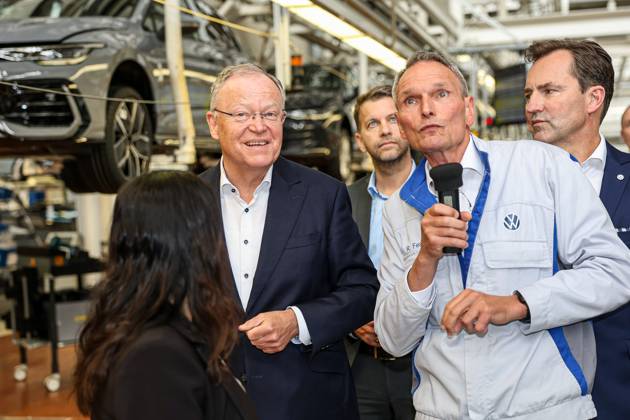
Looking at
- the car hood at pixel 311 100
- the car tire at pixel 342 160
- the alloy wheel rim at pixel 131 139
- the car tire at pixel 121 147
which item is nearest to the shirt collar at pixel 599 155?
the car tire at pixel 121 147

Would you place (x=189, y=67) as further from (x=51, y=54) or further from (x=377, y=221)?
(x=377, y=221)

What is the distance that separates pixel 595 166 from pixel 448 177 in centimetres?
83

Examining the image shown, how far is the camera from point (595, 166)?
246 cm

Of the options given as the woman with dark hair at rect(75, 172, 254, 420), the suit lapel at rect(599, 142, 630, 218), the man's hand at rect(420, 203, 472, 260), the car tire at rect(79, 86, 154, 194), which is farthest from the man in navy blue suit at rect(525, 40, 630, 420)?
the car tire at rect(79, 86, 154, 194)

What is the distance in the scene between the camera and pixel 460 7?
10.1 m

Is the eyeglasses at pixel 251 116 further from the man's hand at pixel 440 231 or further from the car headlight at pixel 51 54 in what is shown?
the car headlight at pixel 51 54

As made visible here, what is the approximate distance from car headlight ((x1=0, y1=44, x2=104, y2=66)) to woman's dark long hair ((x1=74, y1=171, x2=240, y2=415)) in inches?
149

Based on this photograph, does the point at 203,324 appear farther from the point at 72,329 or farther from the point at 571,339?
the point at 72,329

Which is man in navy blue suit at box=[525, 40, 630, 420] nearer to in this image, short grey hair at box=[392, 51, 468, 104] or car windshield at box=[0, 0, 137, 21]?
short grey hair at box=[392, 51, 468, 104]

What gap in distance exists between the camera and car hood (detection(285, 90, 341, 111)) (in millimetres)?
8320

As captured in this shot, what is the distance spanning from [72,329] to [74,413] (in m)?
1.24

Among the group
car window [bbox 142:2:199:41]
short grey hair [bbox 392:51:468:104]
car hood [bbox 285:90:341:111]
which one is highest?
car window [bbox 142:2:199:41]

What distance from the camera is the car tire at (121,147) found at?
17.1 ft

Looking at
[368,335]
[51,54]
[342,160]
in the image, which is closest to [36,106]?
[51,54]
